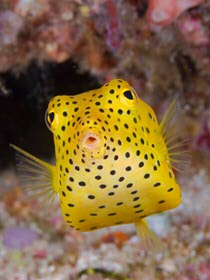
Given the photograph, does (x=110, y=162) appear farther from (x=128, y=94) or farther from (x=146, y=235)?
(x=146, y=235)

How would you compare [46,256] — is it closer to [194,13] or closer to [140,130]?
[140,130]

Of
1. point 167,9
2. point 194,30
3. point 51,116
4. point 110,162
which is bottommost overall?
point 110,162

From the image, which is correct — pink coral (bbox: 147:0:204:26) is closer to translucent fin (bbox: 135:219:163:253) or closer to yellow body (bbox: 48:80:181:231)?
yellow body (bbox: 48:80:181:231)

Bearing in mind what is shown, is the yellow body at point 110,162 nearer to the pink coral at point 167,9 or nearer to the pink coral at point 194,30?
the pink coral at point 167,9

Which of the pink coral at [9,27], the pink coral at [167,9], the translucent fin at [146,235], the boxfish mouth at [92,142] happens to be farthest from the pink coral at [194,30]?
the boxfish mouth at [92,142]

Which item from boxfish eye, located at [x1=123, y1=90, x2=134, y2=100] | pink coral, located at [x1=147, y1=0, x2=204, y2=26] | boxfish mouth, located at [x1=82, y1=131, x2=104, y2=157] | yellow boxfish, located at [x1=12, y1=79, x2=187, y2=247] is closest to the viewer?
boxfish mouth, located at [x1=82, y1=131, x2=104, y2=157]

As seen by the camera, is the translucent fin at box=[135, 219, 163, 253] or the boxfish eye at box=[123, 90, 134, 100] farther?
the translucent fin at box=[135, 219, 163, 253]

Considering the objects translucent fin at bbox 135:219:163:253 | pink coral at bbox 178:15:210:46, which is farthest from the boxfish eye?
pink coral at bbox 178:15:210:46

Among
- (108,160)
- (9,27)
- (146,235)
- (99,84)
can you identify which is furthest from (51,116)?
(99,84)
